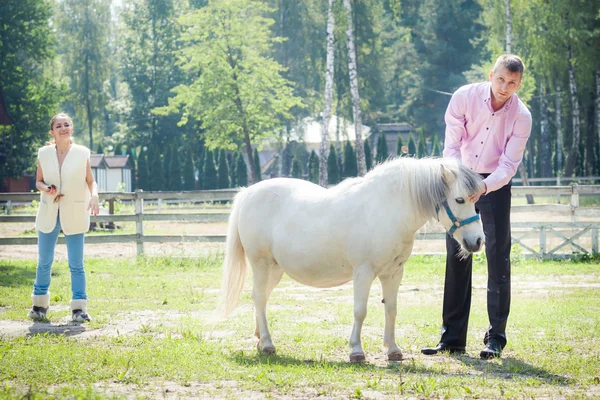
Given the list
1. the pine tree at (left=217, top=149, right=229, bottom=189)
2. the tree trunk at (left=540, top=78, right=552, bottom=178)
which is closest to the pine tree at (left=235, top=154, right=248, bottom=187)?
the pine tree at (left=217, top=149, right=229, bottom=189)

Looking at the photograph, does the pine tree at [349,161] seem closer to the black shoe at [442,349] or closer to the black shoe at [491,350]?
the black shoe at [442,349]

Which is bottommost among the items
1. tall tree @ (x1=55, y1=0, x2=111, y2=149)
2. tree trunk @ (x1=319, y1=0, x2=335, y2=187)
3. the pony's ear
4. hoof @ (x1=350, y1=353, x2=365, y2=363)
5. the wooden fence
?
hoof @ (x1=350, y1=353, x2=365, y2=363)

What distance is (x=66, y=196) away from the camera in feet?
27.3

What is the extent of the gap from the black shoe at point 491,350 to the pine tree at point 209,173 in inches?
1774

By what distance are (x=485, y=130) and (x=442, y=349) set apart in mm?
1831

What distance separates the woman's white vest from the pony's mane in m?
3.74

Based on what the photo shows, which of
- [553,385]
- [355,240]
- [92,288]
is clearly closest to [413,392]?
[553,385]

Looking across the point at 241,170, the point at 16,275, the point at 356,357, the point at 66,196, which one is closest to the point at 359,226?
the point at 356,357

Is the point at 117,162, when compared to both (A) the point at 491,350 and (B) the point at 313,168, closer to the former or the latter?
(B) the point at 313,168

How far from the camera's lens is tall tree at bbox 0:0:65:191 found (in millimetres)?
42906

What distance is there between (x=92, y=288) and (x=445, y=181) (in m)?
6.64

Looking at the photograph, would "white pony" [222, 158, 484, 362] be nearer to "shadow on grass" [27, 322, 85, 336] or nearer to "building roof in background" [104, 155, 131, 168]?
"shadow on grass" [27, 322, 85, 336]

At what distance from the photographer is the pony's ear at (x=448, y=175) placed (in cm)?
586

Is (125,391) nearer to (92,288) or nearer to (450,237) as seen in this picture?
(450,237)
